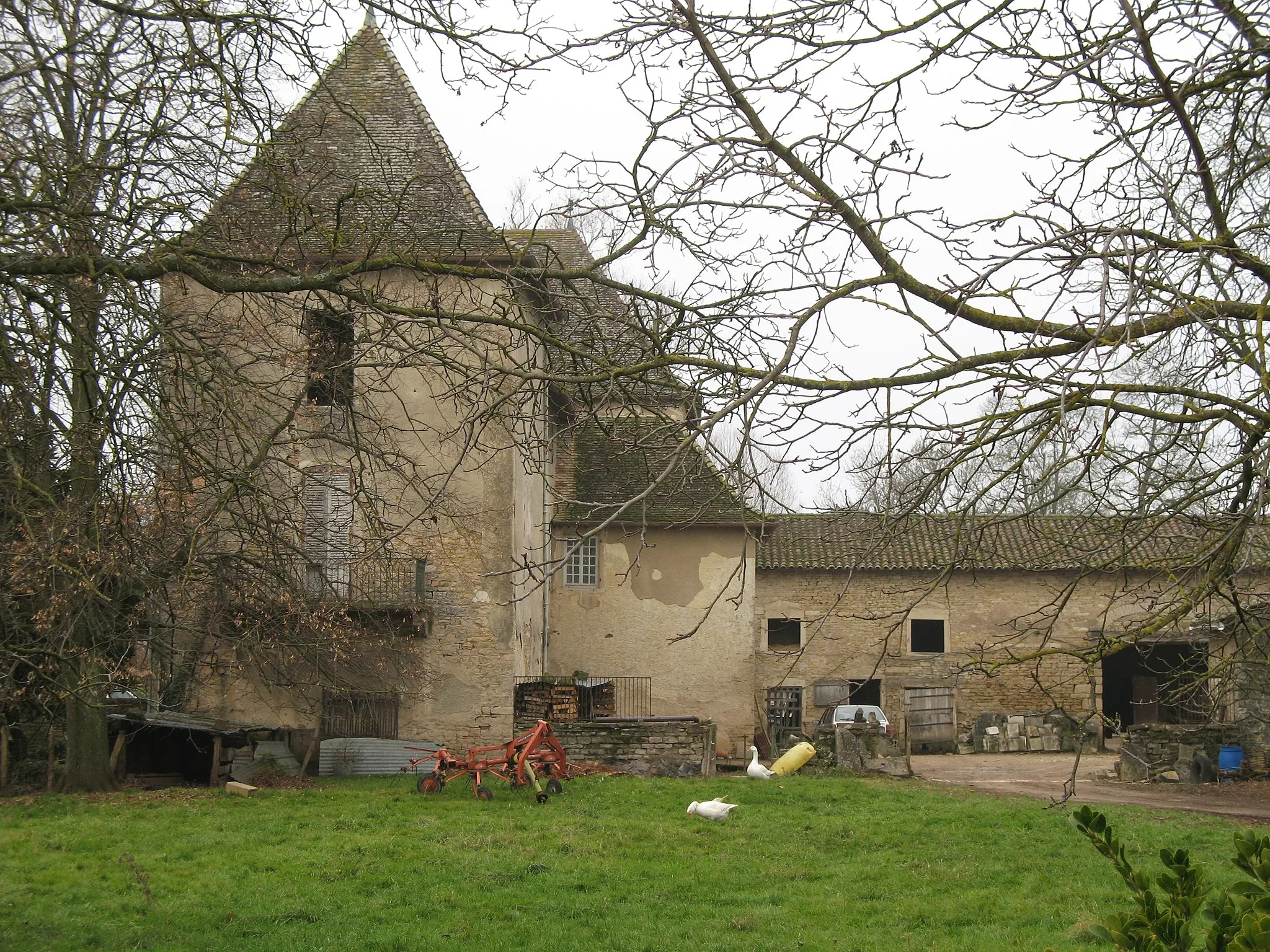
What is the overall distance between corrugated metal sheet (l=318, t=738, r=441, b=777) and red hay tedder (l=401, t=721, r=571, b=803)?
192 cm

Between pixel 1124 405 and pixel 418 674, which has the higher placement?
pixel 1124 405

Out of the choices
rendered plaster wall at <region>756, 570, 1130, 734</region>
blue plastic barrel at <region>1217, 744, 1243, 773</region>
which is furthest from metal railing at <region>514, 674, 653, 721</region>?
blue plastic barrel at <region>1217, 744, 1243, 773</region>

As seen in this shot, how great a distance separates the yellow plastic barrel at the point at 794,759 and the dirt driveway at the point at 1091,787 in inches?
79.9

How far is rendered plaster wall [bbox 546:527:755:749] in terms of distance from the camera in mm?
24547

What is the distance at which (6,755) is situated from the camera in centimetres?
1577

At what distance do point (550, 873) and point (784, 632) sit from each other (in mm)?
20044

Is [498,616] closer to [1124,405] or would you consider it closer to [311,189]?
[311,189]

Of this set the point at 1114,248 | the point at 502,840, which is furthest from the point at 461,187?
the point at 1114,248

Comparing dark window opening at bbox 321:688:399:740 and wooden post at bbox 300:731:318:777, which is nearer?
wooden post at bbox 300:731:318:777

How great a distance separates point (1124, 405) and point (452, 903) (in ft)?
22.6

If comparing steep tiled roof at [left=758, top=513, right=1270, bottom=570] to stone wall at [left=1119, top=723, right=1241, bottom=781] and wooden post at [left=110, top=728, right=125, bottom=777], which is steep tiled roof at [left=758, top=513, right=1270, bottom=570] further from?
stone wall at [left=1119, top=723, right=1241, bottom=781]

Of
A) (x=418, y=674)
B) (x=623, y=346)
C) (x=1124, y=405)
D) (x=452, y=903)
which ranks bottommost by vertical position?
(x=452, y=903)

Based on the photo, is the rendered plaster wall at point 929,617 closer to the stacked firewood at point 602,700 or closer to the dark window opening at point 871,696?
the dark window opening at point 871,696

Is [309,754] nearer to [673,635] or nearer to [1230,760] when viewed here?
[673,635]
